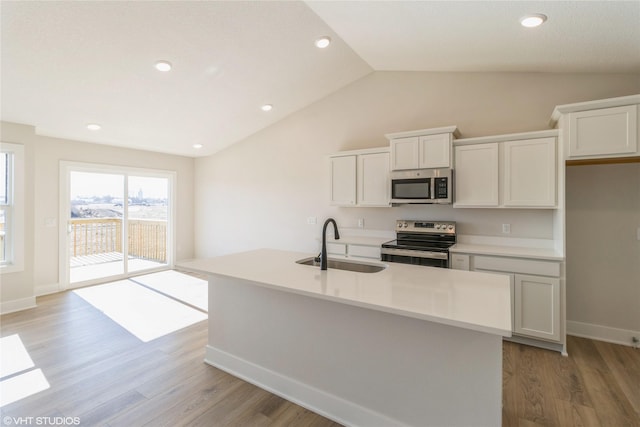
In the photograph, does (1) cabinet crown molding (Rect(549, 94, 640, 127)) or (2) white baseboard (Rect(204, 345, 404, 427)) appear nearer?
(2) white baseboard (Rect(204, 345, 404, 427))

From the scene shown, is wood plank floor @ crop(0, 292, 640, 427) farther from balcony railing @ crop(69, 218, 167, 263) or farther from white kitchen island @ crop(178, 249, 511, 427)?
balcony railing @ crop(69, 218, 167, 263)

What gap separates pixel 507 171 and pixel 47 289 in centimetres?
624

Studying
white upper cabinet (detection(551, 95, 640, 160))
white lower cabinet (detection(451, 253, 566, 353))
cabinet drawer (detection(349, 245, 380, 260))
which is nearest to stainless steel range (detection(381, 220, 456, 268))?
cabinet drawer (detection(349, 245, 380, 260))

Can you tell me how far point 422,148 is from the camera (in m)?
3.39

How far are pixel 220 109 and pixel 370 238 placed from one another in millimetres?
2793

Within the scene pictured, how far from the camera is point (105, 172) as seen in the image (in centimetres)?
502

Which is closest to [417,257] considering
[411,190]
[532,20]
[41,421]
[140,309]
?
[411,190]

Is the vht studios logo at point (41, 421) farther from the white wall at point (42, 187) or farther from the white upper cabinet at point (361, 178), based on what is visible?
the white upper cabinet at point (361, 178)

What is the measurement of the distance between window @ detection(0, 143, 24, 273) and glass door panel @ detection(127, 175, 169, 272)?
1.59 metres

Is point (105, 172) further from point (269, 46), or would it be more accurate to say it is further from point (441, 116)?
point (441, 116)

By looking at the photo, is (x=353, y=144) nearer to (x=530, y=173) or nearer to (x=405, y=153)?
(x=405, y=153)

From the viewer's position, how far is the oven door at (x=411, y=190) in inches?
133

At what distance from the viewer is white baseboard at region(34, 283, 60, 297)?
4273 millimetres

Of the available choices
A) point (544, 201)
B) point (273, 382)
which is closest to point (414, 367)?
point (273, 382)
